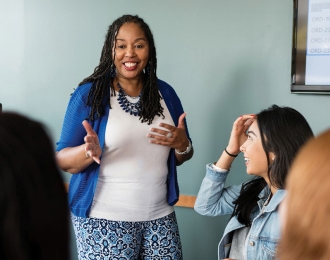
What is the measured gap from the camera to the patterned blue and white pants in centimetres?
194

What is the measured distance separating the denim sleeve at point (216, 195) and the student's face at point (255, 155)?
0.21 m

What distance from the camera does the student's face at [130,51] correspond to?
2.06 metres

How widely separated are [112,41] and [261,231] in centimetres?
97

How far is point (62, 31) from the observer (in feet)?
9.95

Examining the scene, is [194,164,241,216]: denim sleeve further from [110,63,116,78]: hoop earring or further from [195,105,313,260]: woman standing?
[110,63,116,78]: hoop earring

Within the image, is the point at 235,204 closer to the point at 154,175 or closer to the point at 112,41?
the point at 154,175

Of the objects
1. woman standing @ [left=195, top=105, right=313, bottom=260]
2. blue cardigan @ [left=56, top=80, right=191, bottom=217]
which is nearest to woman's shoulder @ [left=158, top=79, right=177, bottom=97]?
blue cardigan @ [left=56, top=80, right=191, bottom=217]

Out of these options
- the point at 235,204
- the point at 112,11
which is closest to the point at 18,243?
the point at 235,204

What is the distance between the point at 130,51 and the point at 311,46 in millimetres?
918

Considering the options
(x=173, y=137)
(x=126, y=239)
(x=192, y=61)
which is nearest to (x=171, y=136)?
(x=173, y=137)

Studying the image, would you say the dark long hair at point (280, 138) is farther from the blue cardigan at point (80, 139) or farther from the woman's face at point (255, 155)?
the blue cardigan at point (80, 139)

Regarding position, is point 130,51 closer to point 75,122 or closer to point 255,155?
point 75,122

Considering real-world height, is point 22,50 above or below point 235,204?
above

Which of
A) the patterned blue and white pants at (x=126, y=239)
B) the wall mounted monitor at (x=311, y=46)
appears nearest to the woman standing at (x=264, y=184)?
the patterned blue and white pants at (x=126, y=239)
